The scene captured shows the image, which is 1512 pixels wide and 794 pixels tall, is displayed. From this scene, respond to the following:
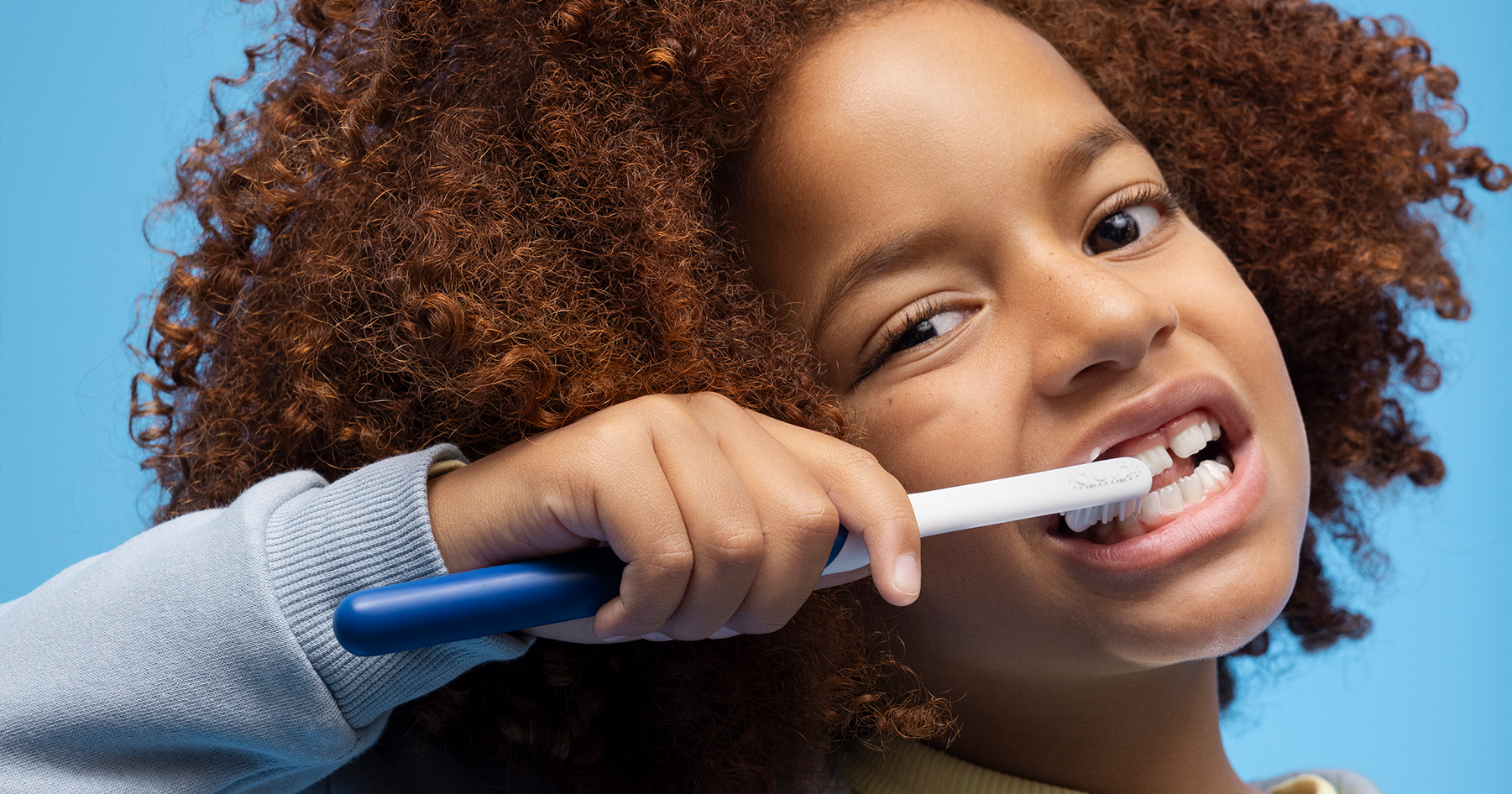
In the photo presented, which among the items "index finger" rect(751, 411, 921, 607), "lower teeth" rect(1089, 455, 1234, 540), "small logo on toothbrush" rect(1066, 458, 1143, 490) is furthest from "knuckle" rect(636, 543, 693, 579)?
"lower teeth" rect(1089, 455, 1234, 540)

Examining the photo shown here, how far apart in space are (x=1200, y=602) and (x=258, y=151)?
0.85 m

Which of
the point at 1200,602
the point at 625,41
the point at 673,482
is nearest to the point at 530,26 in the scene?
the point at 625,41

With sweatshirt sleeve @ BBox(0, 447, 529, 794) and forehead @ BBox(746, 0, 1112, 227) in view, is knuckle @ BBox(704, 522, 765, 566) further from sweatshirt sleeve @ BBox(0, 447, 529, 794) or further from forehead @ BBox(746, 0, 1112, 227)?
forehead @ BBox(746, 0, 1112, 227)

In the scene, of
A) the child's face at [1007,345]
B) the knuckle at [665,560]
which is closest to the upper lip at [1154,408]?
the child's face at [1007,345]

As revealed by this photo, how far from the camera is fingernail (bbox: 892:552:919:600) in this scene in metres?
0.68

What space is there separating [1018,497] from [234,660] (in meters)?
0.50

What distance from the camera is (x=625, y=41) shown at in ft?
→ 3.05

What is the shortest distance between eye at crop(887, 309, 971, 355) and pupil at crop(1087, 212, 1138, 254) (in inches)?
5.7

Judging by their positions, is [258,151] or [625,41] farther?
[258,151]

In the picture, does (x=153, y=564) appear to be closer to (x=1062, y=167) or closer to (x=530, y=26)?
(x=530, y=26)

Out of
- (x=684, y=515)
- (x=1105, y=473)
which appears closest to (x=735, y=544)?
(x=684, y=515)

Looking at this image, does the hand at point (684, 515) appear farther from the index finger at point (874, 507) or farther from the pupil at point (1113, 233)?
the pupil at point (1113, 233)

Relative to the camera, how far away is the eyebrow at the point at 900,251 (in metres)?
0.92

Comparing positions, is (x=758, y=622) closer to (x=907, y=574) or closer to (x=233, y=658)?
(x=907, y=574)
